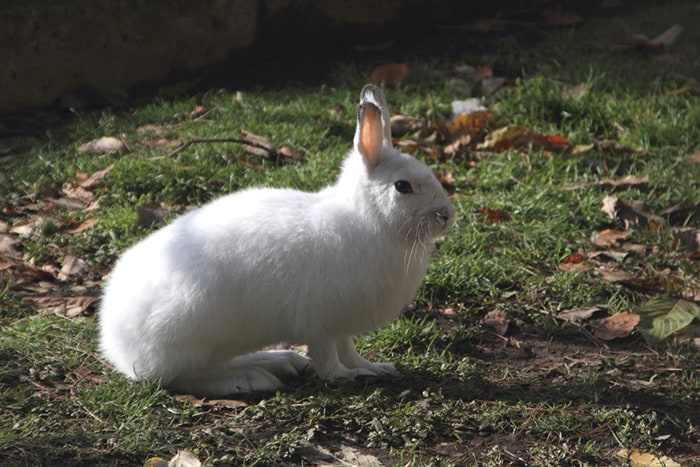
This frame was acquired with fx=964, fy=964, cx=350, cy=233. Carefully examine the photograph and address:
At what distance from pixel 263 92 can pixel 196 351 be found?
3413 mm

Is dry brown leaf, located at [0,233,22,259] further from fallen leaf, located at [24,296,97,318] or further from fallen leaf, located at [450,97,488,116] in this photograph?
fallen leaf, located at [450,97,488,116]

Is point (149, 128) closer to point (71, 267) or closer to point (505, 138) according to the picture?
point (71, 267)

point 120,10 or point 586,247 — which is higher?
point 120,10

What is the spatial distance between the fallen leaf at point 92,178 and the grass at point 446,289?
2.8 inches

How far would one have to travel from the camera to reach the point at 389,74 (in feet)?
21.7

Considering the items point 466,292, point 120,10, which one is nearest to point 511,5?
point 120,10

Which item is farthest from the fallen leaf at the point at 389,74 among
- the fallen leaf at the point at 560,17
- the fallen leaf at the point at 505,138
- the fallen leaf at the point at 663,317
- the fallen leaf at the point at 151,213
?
the fallen leaf at the point at 663,317

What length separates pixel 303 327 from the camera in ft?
11.2

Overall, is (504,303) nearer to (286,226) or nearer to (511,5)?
(286,226)

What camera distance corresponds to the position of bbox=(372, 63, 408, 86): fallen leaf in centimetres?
656

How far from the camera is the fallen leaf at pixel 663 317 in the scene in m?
3.98

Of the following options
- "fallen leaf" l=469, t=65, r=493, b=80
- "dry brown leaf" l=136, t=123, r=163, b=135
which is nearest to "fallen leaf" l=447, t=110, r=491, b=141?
"fallen leaf" l=469, t=65, r=493, b=80

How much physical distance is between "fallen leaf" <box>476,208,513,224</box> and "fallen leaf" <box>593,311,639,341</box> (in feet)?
3.05

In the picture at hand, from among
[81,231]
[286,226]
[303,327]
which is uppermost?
[286,226]
